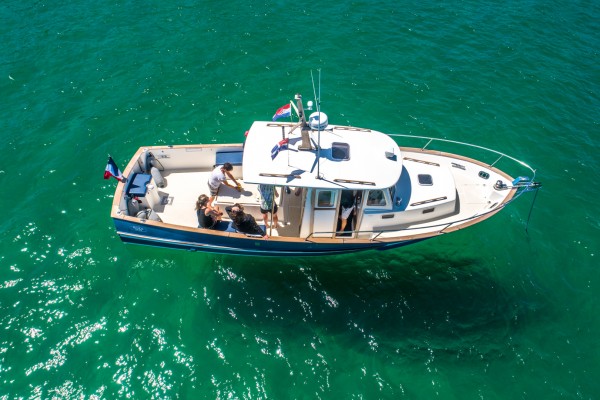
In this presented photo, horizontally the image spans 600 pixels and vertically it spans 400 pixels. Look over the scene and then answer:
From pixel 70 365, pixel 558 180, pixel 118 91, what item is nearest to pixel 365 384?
pixel 70 365

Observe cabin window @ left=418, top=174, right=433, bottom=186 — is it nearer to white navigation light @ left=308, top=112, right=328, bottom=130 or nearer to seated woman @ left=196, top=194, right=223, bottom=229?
white navigation light @ left=308, top=112, right=328, bottom=130

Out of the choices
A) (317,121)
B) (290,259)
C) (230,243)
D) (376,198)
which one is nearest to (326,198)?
(376,198)

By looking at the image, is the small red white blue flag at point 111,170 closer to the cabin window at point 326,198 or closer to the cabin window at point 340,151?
the cabin window at point 326,198

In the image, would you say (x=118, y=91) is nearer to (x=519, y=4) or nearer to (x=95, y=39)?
(x=95, y=39)

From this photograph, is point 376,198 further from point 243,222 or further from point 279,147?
point 243,222

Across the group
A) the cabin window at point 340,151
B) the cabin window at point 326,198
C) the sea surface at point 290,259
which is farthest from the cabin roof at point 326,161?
the sea surface at point 290,259
